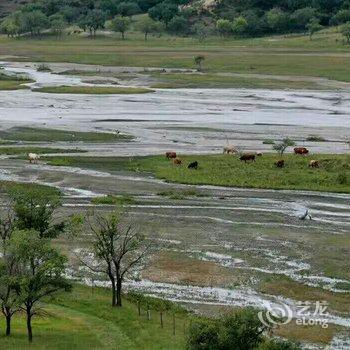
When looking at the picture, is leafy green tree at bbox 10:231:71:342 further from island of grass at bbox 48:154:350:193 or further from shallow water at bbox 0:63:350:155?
shallow water at bbox 0:63:350:155

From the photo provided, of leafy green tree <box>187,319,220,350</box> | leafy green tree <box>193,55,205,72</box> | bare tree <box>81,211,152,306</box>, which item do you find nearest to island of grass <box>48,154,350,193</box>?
bare tree <box>81,211,152,306</box>

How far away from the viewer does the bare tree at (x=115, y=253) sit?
39188 millimetres

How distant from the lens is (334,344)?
33.7 meters

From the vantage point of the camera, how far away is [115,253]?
4288cm

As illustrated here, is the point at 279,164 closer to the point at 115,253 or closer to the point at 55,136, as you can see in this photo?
the point at 55,136

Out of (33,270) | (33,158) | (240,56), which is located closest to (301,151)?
(33,158)

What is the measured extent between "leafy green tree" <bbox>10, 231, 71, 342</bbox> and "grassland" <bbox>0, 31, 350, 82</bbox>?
110 metres

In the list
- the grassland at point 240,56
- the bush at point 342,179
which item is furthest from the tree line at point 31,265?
the grassland at point 240,56

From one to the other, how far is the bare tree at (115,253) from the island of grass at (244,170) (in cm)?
1486

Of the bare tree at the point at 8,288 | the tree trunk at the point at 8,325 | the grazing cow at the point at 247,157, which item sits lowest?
the grazing cow at the point at 247,157

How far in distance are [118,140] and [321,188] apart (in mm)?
28957

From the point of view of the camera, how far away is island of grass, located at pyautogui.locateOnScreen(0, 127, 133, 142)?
86875mm

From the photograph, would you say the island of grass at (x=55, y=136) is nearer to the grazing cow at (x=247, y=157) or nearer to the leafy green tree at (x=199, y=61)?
the grazing cow at (x=247, y=157)

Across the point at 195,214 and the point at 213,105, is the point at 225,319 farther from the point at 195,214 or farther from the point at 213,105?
the point at 213,105
